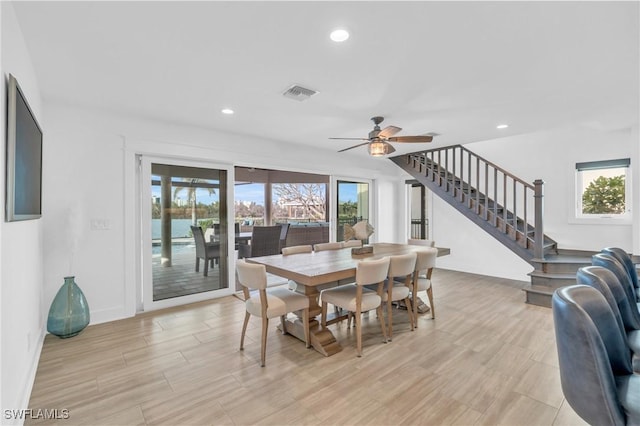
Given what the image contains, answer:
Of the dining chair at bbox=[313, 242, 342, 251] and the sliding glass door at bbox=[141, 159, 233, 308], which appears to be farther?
the dining chair at bbox=[313, 242, 342, 251]

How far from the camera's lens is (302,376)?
2.38 m

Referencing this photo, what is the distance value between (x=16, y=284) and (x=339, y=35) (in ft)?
8.72

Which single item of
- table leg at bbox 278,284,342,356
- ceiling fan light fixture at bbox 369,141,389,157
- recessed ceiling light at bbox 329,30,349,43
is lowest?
table leg at bbox 278,284,342,356

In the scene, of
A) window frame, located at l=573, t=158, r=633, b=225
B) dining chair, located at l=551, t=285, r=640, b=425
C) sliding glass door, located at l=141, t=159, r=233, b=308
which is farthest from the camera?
window frame, located at l=573, t=158, r=633, b=225

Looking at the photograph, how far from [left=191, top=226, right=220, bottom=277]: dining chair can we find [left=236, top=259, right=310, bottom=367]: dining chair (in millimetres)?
1971

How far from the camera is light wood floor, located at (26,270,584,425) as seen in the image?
1947mm

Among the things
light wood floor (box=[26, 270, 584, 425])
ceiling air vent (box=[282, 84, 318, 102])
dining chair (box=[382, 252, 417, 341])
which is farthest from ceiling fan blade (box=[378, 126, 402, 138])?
light wood floor (box=[26, 270, 584, 425])

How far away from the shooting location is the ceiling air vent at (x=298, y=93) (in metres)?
2.97

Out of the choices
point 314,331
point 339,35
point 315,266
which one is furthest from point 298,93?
point 314,331

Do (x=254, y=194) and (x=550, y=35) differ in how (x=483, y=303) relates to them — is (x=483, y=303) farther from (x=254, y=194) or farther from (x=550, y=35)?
(x=254, y=194)

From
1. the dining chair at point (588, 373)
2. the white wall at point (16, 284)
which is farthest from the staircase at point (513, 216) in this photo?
the white wall at point (16, 284)

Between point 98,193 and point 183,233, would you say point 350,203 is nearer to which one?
point 183,233

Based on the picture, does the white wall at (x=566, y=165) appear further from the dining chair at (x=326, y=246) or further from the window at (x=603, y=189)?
the dining chair at (x=326, y=246)

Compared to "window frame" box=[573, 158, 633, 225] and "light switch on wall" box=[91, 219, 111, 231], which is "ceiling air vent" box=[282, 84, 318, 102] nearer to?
"light switch on wall" box=[91, 219, 111, 231]
